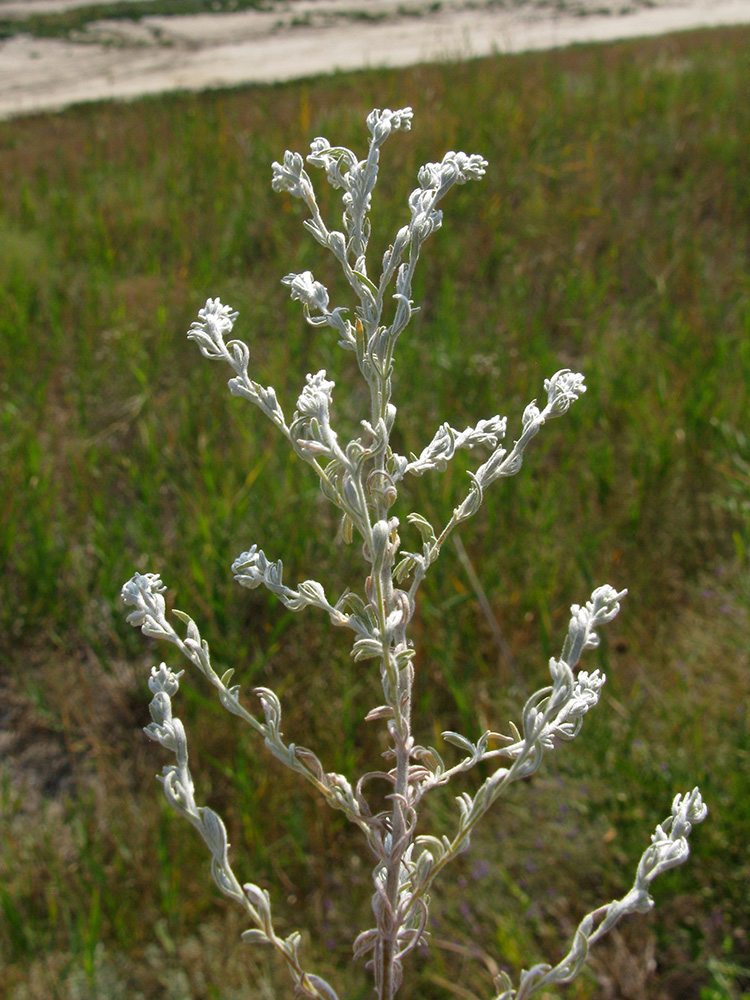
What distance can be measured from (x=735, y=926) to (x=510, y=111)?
603cm

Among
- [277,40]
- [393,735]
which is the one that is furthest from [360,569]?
[277,40]

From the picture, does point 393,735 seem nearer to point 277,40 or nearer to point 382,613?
point 382,613

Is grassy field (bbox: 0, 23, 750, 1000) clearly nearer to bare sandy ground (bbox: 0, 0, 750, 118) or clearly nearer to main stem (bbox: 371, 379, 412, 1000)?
main stem (bbox: 371, 379, 412, 1000)

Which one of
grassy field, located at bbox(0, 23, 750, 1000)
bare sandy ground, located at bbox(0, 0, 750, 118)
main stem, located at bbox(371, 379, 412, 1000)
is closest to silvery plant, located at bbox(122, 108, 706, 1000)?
main stem, located at bbox(371, 379, 412, 1000)

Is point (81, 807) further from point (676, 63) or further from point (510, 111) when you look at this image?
point (676, 63)

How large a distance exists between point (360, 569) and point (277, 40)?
15.1 m

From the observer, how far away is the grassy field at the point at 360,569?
2.24 meters

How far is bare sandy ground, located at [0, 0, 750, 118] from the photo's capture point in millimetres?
11891

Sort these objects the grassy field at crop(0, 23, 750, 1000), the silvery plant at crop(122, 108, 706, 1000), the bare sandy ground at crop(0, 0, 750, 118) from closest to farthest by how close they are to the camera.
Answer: the silvery plant at crop(122, 108, 706, 1000), the grassy field at crop(0, 23, 750, 1000), the bare sandy ground at crop(0, 0, 750, 118)

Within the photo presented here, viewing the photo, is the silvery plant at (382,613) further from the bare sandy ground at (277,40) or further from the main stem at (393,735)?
the bare sandy ground at (277,40)

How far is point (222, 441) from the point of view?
12.3 ft

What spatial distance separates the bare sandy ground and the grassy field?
6818mm

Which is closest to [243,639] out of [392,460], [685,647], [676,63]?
[685,647]

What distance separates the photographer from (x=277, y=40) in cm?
1490
